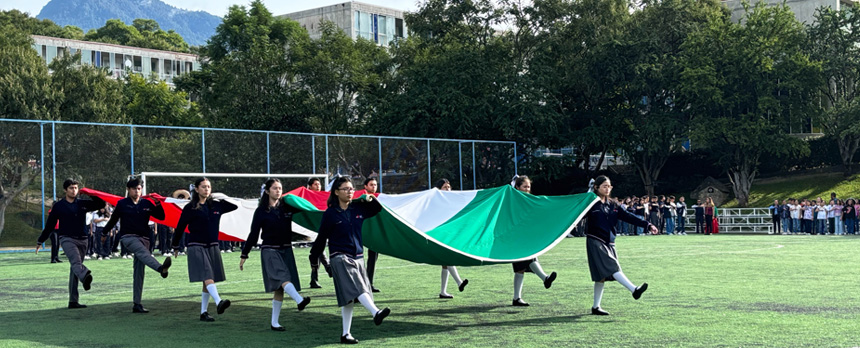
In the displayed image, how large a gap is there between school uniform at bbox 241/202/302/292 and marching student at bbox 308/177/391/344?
0.96m

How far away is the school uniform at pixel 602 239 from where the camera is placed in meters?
10.5

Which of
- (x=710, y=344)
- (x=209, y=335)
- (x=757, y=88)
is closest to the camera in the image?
(x=710, y=344)

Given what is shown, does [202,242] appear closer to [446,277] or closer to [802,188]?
[446,277]

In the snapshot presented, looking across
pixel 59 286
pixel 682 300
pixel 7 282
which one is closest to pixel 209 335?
pixel 682 300

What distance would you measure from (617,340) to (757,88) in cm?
3560

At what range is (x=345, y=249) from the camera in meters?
8.85

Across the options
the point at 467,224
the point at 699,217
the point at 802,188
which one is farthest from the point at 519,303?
the point at 802,188

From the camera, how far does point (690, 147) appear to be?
162 feet

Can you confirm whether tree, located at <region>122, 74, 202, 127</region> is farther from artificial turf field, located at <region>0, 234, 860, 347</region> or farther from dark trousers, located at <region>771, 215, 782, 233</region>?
artificial turf field, located at <region>0, 234, 860, 347</region>

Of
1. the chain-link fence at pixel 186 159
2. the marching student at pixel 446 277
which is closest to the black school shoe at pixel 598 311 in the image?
the marching student at pixel 446 277

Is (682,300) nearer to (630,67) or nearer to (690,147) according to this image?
(630,67)

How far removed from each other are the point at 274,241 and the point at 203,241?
123cm

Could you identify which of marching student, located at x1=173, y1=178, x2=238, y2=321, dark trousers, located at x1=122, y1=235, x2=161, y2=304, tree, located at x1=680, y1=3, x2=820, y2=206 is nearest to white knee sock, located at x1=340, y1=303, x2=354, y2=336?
marching student, located at x1=173, y1=178, x2=238, y2=321

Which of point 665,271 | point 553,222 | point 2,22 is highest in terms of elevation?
point 2,22
